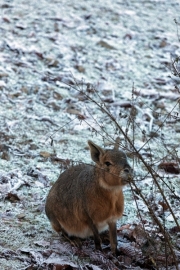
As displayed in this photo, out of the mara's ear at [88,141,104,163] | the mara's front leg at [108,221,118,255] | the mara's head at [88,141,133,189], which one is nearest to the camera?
the mara's head at [88,141,133,189]

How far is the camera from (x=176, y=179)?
6035 millimetres

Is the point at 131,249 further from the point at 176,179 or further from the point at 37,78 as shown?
the point at 37,78

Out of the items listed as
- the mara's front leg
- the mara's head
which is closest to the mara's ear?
the mara's head

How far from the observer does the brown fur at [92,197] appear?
4188 millimetres

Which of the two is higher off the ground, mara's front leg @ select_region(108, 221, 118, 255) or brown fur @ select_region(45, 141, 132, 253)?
brown fur @ select_region(45, 141, 132, 253)

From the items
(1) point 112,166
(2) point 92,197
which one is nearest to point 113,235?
(2) point 92,197

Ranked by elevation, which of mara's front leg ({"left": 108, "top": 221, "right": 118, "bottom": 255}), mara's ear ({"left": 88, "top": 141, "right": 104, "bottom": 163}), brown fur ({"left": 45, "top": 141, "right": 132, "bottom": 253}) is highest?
mara's ear ({"left": 88, "top": 141, "right": 104, "bottom": 163})

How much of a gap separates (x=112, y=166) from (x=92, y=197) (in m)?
0.39

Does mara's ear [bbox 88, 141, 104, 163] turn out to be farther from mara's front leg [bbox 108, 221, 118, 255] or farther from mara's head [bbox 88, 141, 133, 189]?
mara's front leg [bbox 108, 221, 118, 255]

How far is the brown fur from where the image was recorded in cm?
419

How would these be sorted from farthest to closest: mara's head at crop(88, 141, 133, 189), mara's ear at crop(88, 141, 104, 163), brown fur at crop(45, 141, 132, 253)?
mara's ear at crop(88, 141, 104, 163), brown fur at crop(45, 141, 132, 253), mara's head at crop(88, 141, 133, 189)

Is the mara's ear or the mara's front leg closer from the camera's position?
the mara's ear

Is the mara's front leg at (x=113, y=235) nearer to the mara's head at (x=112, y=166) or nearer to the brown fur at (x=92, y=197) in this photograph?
the brown fur at (x=92, y=197)

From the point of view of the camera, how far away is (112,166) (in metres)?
4.16
